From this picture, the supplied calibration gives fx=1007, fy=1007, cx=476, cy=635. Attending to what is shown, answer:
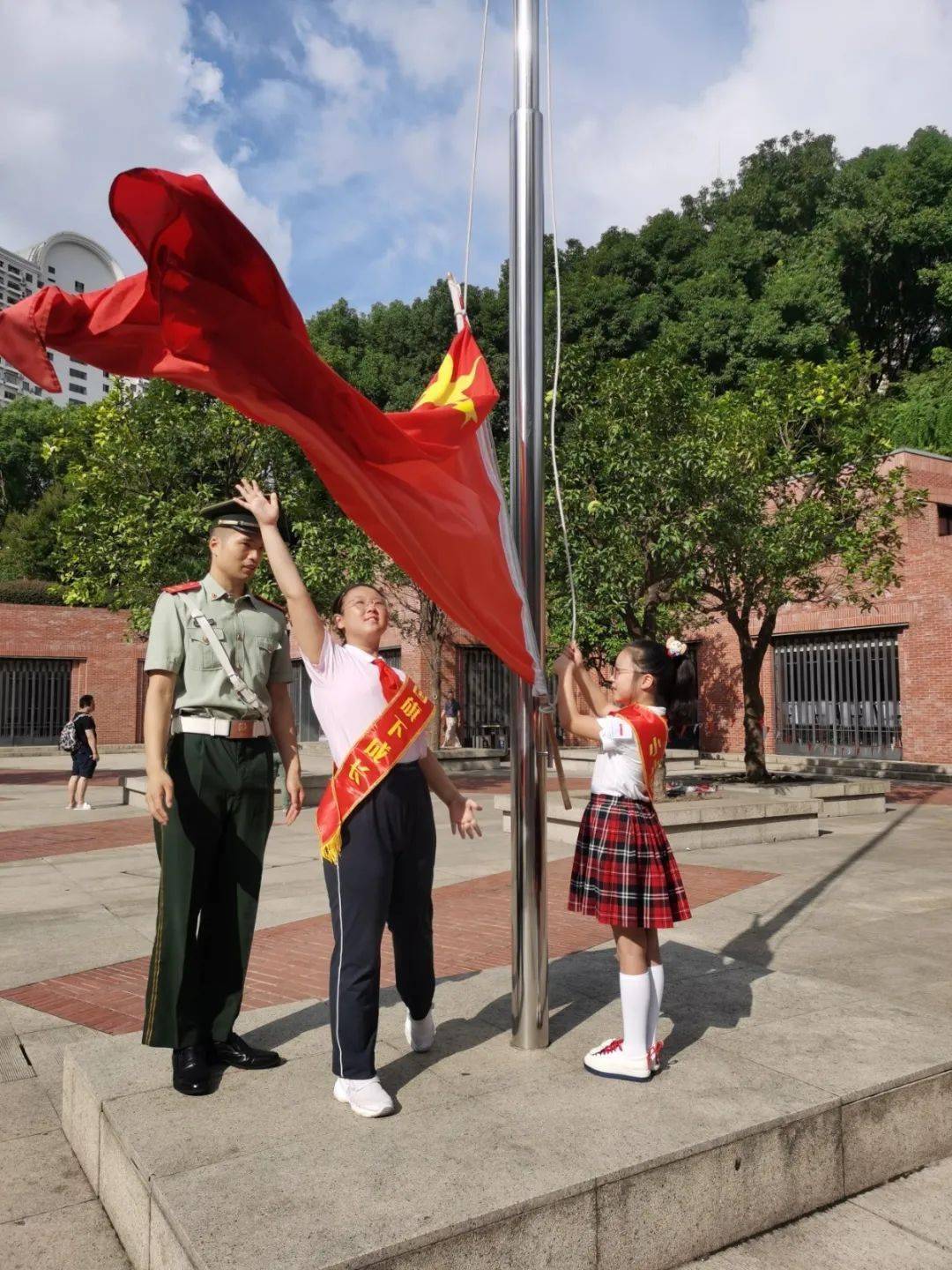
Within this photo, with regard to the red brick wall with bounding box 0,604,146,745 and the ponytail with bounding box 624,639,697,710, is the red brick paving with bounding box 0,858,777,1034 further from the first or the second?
the red brick wall with bounding box 0,604,146,745

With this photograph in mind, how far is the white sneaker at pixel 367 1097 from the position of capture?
295 centimetres

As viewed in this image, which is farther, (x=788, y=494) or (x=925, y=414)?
(x=925, y=414)

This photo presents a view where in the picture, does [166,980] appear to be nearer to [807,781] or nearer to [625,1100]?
[625,1100]

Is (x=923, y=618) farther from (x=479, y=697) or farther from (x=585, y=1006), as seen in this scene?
(x=585, y=1006)

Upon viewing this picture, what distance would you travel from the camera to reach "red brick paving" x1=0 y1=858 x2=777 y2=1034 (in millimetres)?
4945

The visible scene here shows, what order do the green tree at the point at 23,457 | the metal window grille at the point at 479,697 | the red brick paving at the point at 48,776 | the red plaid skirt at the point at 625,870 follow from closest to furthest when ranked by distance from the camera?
the red plaid skirt at the point at 625,870 → the red brick paving at the point at 48,776 → the metal window grille at the point at 479,697 → the green tree at the point at 23,457

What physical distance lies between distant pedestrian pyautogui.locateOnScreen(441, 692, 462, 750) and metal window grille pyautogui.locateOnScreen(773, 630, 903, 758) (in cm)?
838

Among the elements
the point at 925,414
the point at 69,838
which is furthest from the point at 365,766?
the point at 925,414

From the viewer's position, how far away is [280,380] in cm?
308

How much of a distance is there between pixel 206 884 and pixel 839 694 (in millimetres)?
22012

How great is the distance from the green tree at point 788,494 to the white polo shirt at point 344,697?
9131 mm

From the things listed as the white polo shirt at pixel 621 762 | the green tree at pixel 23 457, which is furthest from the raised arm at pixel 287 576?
the green tree at pixel 23 457

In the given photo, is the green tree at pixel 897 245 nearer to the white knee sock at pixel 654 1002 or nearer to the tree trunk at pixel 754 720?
the tree trunk at pixel 754 720

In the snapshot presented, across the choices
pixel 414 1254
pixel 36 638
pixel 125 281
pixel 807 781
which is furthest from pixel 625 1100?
pixel 36 638
